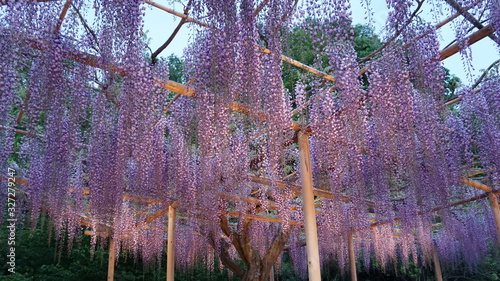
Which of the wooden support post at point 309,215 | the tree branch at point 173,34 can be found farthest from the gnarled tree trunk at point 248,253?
the tree branch at point 173,34

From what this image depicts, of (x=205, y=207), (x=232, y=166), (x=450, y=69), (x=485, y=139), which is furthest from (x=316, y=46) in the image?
(x=450, y=69)

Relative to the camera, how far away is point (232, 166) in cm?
534

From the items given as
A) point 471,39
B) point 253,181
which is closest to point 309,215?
point 253,181

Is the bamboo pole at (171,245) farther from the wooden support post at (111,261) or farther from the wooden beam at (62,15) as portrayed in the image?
the wooden beam at (62,15)

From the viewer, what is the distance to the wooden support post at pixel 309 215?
14.0ft

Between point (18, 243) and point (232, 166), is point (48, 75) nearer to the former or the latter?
point (232, 166)

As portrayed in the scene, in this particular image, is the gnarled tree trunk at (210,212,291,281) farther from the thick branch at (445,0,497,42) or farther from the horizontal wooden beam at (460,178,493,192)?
the thick branch at (445,0,497,42)

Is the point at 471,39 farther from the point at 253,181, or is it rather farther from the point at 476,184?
the point at 476,184

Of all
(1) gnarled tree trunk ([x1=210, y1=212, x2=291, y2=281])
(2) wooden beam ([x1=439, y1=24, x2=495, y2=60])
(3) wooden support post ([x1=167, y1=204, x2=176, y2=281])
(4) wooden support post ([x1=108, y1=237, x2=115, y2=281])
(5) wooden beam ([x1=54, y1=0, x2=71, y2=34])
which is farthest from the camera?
(4) wooden support post ([x1=108, y1=237, x2=115, y2=281])

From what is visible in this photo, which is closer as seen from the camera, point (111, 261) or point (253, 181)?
point (253, 181)

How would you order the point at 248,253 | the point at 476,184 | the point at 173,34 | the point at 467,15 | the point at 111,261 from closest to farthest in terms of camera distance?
1. the point at 467,15
2. the point at 173,34
3. the point at 476,184
4. the point at 248,253
5. the point at 111,261

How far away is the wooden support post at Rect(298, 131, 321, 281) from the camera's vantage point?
4258mm

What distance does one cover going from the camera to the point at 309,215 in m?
4.49

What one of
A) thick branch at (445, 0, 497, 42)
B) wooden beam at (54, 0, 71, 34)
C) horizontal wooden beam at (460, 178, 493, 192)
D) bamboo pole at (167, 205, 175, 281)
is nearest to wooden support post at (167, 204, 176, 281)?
bamboo pole at (167, 205, 175, 281)
